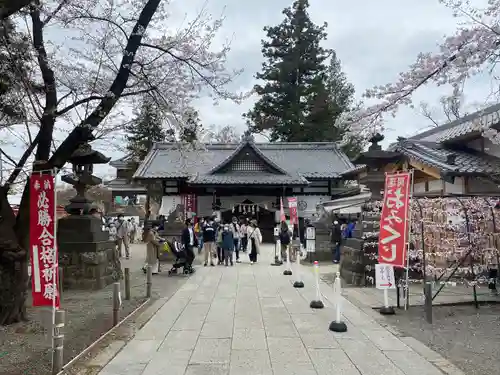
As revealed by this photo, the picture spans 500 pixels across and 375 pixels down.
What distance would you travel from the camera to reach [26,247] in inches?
301

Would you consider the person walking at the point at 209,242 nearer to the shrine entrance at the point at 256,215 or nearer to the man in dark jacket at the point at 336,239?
the man in dark jacket at the point at 336,239

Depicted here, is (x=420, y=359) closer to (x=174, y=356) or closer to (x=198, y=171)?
(x=174, y=356)

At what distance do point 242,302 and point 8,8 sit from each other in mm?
6855

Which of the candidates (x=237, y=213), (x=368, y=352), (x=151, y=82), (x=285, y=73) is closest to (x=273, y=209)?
(x=237, y=213)

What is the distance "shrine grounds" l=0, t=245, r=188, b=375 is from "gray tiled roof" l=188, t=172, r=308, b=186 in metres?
16.0

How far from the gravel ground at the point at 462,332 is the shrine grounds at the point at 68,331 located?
4.92 meters

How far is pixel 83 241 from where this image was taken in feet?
37.1

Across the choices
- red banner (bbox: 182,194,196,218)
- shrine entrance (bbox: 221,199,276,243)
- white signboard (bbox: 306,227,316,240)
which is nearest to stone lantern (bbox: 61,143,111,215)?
white signboard (bbox: 306,227,316,240)

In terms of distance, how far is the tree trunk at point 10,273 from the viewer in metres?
7.19

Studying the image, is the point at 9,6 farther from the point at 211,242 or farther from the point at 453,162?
the point at 211,242

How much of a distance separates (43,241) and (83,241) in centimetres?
520

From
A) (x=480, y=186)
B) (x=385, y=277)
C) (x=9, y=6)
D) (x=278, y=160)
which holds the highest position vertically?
(x=278, y=160)

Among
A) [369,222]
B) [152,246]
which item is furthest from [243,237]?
[369,222]

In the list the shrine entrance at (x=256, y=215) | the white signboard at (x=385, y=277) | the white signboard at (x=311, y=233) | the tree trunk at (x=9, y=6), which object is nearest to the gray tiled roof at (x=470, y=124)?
the white signboard at (x=385, y=277)
